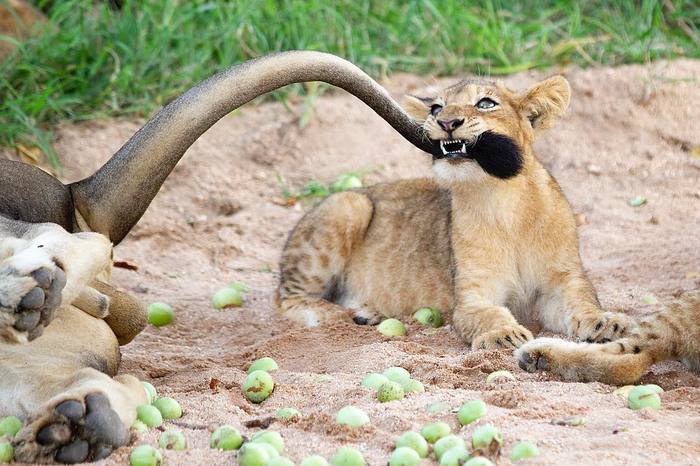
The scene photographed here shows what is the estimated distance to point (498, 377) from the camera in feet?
15.4

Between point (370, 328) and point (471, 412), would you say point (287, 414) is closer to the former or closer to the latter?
point (471, 412)

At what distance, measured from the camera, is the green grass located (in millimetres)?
8938

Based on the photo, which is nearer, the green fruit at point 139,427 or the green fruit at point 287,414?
the green fruit at point 139,427

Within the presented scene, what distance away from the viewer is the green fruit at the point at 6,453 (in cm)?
375

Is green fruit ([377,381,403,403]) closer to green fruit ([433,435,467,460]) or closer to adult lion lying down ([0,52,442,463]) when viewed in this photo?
green fruit ([433,435,467,460])

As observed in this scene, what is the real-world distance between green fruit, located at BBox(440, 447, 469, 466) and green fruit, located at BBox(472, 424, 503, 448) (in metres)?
0.07

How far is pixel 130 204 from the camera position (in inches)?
209

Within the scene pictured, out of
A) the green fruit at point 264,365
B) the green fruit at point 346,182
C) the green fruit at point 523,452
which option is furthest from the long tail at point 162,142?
the green fruit at point 346,182

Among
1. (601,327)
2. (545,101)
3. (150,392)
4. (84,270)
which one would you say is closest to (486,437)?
(150,392)

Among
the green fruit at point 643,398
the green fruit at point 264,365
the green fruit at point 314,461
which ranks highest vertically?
the green fruit at point 643,398

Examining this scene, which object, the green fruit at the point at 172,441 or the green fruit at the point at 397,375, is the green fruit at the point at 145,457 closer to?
the green fruit at the point at 172,441

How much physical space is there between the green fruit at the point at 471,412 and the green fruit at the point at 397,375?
51cm

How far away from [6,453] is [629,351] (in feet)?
7.78

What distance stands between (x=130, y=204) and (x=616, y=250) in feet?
10.3
